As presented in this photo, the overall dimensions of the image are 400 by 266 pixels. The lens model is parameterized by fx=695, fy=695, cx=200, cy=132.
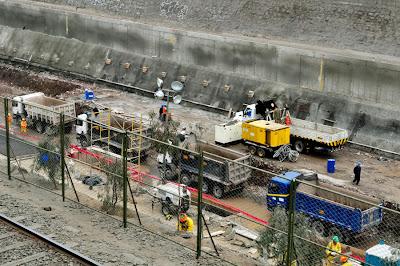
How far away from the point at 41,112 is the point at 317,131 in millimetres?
14663

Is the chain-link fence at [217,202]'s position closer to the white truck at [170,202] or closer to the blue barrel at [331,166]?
the white truck at [170,202]

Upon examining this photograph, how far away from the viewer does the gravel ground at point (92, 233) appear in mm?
17609

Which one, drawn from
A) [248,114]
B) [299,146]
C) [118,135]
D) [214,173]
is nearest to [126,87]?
[248,114]

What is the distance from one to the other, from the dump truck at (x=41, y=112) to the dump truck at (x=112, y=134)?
5.46 feet

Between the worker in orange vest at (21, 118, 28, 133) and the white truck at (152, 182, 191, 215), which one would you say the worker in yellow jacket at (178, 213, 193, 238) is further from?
the worker in orange vest at (21, 118, 28, 133)

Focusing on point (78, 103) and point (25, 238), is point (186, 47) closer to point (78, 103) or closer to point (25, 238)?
point (78, 103)

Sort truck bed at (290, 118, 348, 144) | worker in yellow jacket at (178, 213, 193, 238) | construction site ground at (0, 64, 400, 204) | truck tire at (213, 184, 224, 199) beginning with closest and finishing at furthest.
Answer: worker in yellow jacket at (178, 213, 193, 238) < truck tire at (213, 184, 224, 199) < construction site ground at (0, 64, 400, 204) < truck bed at (290, 118, 348, 144)

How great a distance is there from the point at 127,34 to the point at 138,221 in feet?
100

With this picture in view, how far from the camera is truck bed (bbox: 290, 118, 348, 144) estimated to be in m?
34.1

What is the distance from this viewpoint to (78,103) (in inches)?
1631

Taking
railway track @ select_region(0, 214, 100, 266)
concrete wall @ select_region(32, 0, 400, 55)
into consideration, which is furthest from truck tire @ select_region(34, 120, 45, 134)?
railway track @ select_region(0, 214, 100, 266)

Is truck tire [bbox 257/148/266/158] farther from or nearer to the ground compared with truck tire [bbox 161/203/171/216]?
nearer to the ground

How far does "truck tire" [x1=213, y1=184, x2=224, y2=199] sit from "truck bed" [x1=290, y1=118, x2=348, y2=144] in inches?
330

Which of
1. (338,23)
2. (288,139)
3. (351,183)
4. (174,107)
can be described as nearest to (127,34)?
(174,107)
